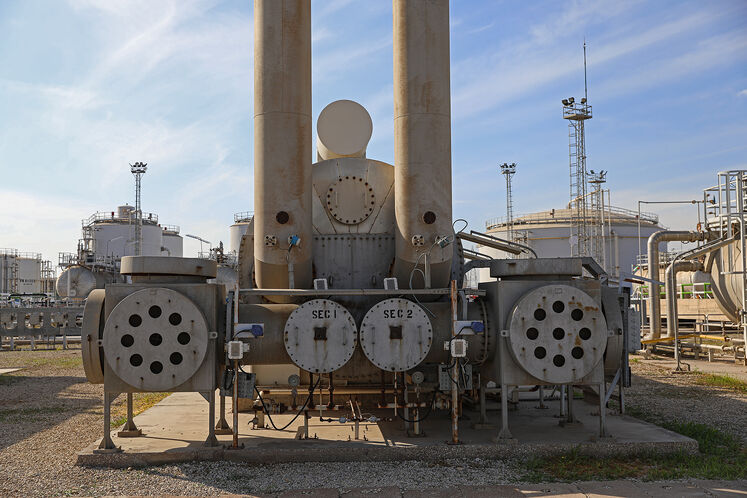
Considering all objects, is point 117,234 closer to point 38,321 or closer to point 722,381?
point 38,321

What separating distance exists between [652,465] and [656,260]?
1781 cm

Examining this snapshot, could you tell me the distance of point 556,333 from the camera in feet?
29.6

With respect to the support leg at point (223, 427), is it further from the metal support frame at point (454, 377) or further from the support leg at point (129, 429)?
the metal support frame at point (454, 377)

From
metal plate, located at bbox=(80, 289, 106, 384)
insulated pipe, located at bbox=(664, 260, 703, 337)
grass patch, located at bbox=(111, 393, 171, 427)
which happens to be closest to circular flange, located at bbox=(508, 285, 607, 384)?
metal plate, located at bbox=(80, 289, 106, 384)

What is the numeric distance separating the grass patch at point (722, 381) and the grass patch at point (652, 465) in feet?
21.5

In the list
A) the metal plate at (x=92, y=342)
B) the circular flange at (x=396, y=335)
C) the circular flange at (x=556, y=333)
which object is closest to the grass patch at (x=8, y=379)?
the metal plate at (x=92, y=342)

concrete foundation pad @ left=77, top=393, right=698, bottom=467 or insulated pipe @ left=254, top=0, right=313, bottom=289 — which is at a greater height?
insulated pipe @ left=254, top=0, right=313, bottom=289

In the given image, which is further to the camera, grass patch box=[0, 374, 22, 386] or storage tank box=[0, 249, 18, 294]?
storage tank box=[0, 249, 18, 294]

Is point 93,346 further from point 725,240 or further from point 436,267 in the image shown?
point 725,240

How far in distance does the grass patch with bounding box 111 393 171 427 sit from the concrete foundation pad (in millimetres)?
1420

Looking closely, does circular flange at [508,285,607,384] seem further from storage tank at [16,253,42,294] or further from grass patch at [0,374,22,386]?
storage tank at [16,253,42,294]

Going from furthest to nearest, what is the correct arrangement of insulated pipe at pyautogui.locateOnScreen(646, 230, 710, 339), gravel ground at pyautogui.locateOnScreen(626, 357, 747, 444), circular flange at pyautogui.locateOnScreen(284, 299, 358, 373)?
insulated pipe at pyautogui.locateOnScreen(646, 230, 710, 339) < gravel ground at pyautogui.locateOnScreen(626, 357, 747, 444) < circular flange at pyautogui.locateOnScreen(284, 299, 358, 373)

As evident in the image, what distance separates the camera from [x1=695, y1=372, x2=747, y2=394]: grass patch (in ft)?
49.6

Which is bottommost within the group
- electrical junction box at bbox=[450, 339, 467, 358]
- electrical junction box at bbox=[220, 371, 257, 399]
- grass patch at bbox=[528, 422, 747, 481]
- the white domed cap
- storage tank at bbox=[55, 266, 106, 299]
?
grass patch at bbox=[528, 422, 747, 481]
